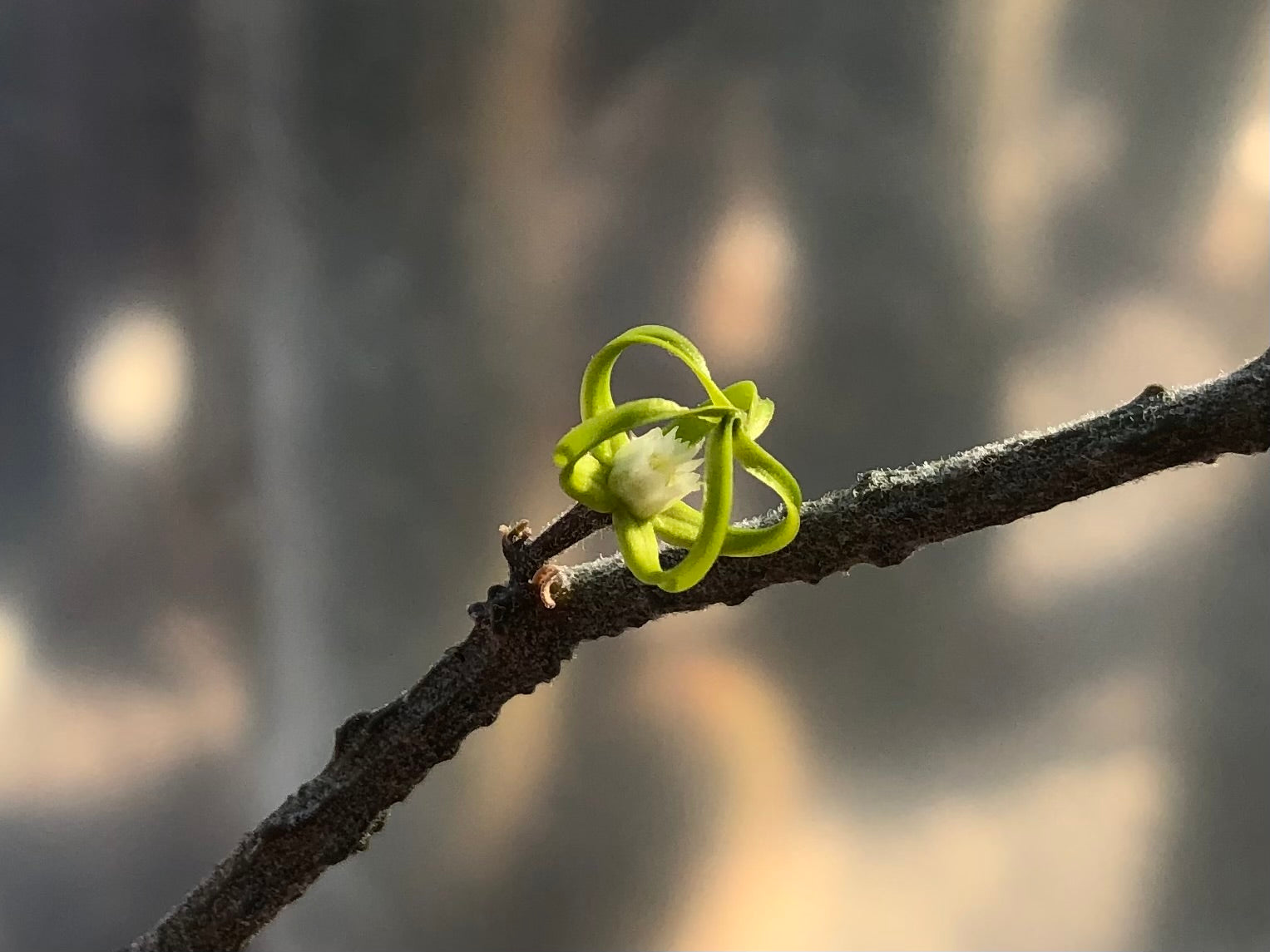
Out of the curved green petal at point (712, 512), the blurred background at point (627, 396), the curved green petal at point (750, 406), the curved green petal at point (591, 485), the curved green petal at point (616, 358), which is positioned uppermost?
the blurred background at point (627, 396)

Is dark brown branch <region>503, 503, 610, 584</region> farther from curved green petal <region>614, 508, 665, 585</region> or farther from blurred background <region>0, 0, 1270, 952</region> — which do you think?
blurred background <region>0, 0, 1270, 952</region>

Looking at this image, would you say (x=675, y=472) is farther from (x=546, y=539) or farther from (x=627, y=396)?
(x=627, y=396)

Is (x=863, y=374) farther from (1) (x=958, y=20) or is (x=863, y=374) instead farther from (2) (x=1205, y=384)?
(2) (x=1205, y=384)

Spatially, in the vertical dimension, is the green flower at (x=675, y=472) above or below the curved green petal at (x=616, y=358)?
below

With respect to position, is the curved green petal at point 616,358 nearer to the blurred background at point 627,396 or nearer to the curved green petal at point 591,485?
the curved green petal at point 591,485

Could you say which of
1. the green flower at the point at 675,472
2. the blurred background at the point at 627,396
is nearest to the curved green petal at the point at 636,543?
the green flower at the point at 675,472

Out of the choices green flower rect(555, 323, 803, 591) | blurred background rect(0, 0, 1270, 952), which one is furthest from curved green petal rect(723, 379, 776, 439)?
blurred background rect(0, 0, 1270, 952)

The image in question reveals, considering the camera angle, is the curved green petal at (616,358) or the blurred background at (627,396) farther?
the blurred background at (627,396)
